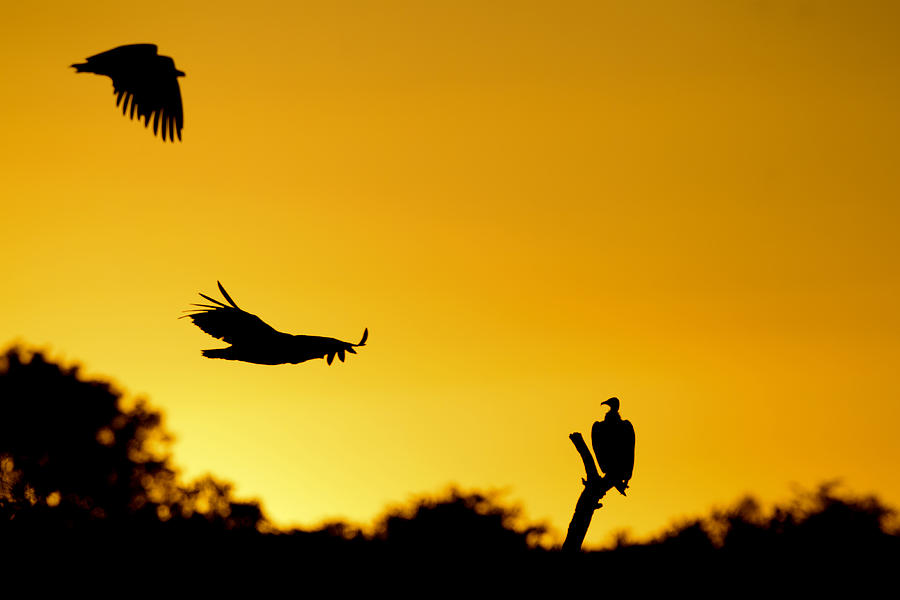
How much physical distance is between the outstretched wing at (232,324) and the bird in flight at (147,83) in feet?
14.4

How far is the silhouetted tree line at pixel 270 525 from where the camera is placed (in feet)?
111

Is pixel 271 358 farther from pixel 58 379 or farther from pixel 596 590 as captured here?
pixel 58 379

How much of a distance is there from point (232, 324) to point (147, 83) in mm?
5335

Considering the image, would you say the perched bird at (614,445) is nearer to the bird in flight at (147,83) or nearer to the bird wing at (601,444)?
the bird wing at (601,444)

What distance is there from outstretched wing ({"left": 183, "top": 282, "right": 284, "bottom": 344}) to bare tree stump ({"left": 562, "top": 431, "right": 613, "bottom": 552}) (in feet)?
11.8

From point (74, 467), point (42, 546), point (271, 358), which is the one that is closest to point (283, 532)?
point (42, 546)

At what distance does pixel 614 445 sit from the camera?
17.4 metres

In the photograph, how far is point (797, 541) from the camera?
4191cm

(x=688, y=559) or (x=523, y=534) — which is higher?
(x=523, y=534)

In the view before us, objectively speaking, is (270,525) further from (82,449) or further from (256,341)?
(256,341)

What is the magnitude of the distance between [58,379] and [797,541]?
44.3 m

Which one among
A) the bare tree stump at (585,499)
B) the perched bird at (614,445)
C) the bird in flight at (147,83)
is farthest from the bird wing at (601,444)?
the bird in flight at (147,83)

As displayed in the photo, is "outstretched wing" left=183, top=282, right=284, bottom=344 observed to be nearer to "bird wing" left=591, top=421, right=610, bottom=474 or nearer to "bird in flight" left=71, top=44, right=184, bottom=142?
"bird in flight" left=71, top=44, right=184, bottom=142

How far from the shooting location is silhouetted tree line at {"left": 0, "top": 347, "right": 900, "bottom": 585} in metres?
33.7
